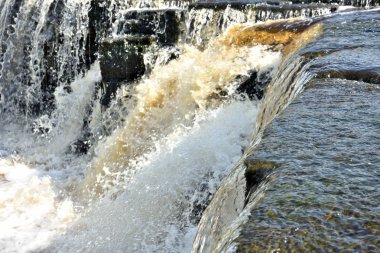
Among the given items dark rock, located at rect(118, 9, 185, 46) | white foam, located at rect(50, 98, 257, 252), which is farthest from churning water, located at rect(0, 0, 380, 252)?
dark rock, located at rect(118, 9, 185, 46)

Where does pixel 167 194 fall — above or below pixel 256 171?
below

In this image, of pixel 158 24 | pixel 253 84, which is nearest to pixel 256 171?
pixel 253 84

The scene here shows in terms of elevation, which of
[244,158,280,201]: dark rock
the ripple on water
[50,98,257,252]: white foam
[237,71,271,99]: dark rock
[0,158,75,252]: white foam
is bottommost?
[0,158,75,252]: white foam

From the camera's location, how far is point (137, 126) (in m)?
7.43

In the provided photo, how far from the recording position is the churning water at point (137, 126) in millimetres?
5000

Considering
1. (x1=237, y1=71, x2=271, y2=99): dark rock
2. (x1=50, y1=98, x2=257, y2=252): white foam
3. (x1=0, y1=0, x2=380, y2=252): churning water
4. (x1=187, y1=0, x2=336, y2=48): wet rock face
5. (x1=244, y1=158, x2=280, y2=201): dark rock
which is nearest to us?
(x1=244, y1=158, x2=280, y2=201): dark rock

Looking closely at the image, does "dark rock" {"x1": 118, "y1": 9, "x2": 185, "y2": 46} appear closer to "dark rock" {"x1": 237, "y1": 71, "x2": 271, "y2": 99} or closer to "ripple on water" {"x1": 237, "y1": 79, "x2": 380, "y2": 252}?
"dark rock" {"x1": 237, "y1": 71, "x2": 271, "y2": 99}

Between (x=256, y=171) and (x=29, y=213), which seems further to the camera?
(x=29, y=213)

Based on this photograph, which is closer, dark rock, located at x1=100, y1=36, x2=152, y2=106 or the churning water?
the churning water

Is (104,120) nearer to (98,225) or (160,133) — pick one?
(160,133)

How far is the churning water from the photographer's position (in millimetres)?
Answer: 5000

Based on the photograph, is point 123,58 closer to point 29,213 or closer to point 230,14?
point 230,14

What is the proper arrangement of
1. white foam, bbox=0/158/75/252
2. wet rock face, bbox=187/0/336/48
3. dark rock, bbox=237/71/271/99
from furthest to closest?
1. wet rock face, bbox=187/0/336/48
2. dark rock, bbox=237/71/271/99
3. white foam, bbox=0/158/75/252

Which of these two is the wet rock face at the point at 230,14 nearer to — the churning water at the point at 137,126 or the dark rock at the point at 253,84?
the churning water at the point at 137,126
